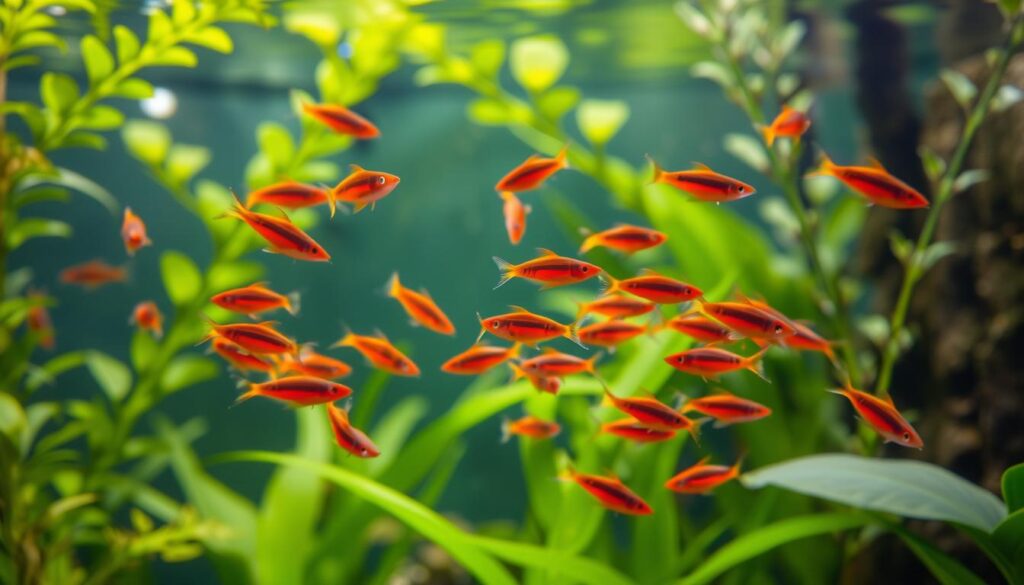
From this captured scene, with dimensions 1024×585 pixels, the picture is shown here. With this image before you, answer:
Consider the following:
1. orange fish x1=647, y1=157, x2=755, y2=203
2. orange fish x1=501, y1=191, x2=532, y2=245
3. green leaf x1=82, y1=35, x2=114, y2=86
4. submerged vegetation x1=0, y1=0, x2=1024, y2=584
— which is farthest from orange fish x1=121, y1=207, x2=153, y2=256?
orange fish x1=647, y1=157, x2=755, y2=203

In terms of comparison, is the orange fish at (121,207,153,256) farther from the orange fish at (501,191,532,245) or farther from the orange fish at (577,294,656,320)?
the orange fish at (577,294,656,320)

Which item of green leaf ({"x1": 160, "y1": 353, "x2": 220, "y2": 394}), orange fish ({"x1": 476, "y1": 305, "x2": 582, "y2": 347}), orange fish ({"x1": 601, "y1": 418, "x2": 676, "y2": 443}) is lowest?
green leaf ({"x1": 160, "y1": 353, "x2": 220, "y2": 394})

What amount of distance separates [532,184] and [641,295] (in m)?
0.66

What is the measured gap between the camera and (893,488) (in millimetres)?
2740

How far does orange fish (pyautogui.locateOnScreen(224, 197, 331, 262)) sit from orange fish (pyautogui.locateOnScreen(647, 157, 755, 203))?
4.36 feet

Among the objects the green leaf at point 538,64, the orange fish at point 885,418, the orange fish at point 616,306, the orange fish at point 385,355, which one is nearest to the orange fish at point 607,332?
the orange fish at point 616,306

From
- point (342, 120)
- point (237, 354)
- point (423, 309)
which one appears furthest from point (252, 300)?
point (342, 120)

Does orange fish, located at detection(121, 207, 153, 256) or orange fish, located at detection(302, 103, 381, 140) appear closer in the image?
orange fish, located at detection(302, 103, 381, 140)

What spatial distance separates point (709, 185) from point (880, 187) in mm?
620

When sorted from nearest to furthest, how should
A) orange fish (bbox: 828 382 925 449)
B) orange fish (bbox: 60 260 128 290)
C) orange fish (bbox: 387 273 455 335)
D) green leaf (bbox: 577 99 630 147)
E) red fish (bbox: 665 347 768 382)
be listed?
1. orange fish (bbox: 828 382 925 449)
2. red fish (bbox: 665 347 768 382)
3. orange fish (bbox: 387 273 455 335)
4. green leaf (bbox: 577 99 630 147)
5. orange fish (bbox: 60 260 128 290)

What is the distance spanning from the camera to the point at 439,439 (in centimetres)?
391

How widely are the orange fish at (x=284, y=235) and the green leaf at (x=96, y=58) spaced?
Result: 59.4 inches

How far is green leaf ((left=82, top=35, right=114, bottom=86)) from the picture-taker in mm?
3377

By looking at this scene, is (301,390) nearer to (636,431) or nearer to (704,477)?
(636,431)
